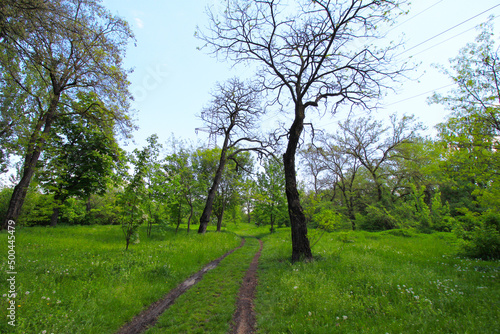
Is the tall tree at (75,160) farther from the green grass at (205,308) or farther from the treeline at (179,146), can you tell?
the green grass at (205,308)

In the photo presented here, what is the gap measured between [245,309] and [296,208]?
4.46 meters

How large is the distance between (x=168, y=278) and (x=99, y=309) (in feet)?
7.05

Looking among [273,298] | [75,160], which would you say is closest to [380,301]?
[273,298]

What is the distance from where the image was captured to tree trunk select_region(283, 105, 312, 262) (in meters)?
7.52

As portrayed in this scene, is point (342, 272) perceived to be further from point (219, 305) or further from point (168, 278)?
point (168, 278)

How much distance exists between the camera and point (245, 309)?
13.9ft

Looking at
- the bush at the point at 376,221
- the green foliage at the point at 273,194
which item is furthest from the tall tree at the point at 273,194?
the bush at the point at 376,221

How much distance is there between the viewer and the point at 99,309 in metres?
3.67

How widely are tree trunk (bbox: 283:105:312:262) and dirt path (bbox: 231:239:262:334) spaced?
2093 millimetres

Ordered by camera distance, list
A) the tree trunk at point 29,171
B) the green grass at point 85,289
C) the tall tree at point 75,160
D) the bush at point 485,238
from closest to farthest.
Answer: the green grass at point 85,289
the bush at point 485,238
the tree trunk at point 29,171
the tall tree at point 75,160

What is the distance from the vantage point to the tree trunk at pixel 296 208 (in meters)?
7.52

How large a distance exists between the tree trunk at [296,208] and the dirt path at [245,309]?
2093 mm

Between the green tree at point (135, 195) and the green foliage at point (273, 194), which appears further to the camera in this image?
the green foliage at point (273, 194)

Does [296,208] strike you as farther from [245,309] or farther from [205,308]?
[205,308]
